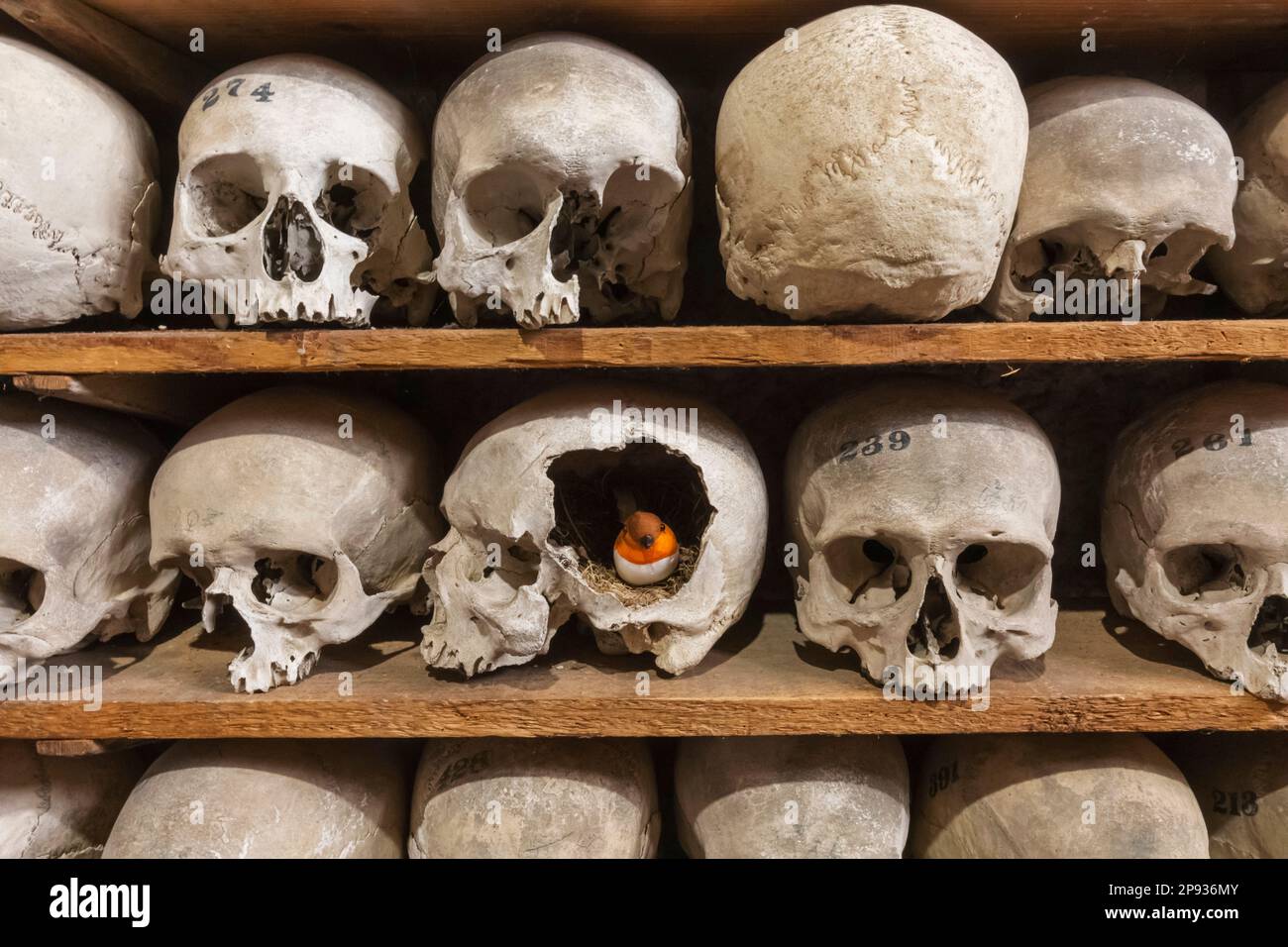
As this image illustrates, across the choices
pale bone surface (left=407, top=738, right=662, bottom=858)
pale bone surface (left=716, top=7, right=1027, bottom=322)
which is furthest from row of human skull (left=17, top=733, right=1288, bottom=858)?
pale bone surface (left=716, top=7, right=1027, bottom=322)

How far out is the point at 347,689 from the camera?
1.16 meters

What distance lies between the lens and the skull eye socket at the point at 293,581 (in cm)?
121

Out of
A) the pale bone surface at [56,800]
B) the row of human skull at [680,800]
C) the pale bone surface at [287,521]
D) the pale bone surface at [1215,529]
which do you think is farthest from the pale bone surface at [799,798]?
the pale bone surface at [56,800]

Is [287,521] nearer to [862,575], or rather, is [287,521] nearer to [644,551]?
[644,551]

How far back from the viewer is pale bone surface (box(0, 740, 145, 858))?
4.10 ft

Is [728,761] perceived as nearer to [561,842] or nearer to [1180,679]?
[561,842]

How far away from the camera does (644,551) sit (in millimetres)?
1172

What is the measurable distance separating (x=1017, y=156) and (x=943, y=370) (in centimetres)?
47

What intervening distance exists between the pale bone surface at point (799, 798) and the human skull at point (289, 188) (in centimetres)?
87

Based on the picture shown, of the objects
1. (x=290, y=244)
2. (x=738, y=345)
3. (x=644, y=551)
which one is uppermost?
(x=290, y=244)

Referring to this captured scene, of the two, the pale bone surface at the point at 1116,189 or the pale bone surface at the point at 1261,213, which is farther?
the pale bone surface at the point at 1261,213

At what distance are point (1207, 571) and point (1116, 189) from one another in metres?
0.62

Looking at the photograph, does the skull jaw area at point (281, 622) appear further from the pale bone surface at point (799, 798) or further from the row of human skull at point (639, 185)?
the pale bone surface at point (799, 798)

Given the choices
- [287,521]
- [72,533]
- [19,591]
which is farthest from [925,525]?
[19,591]
